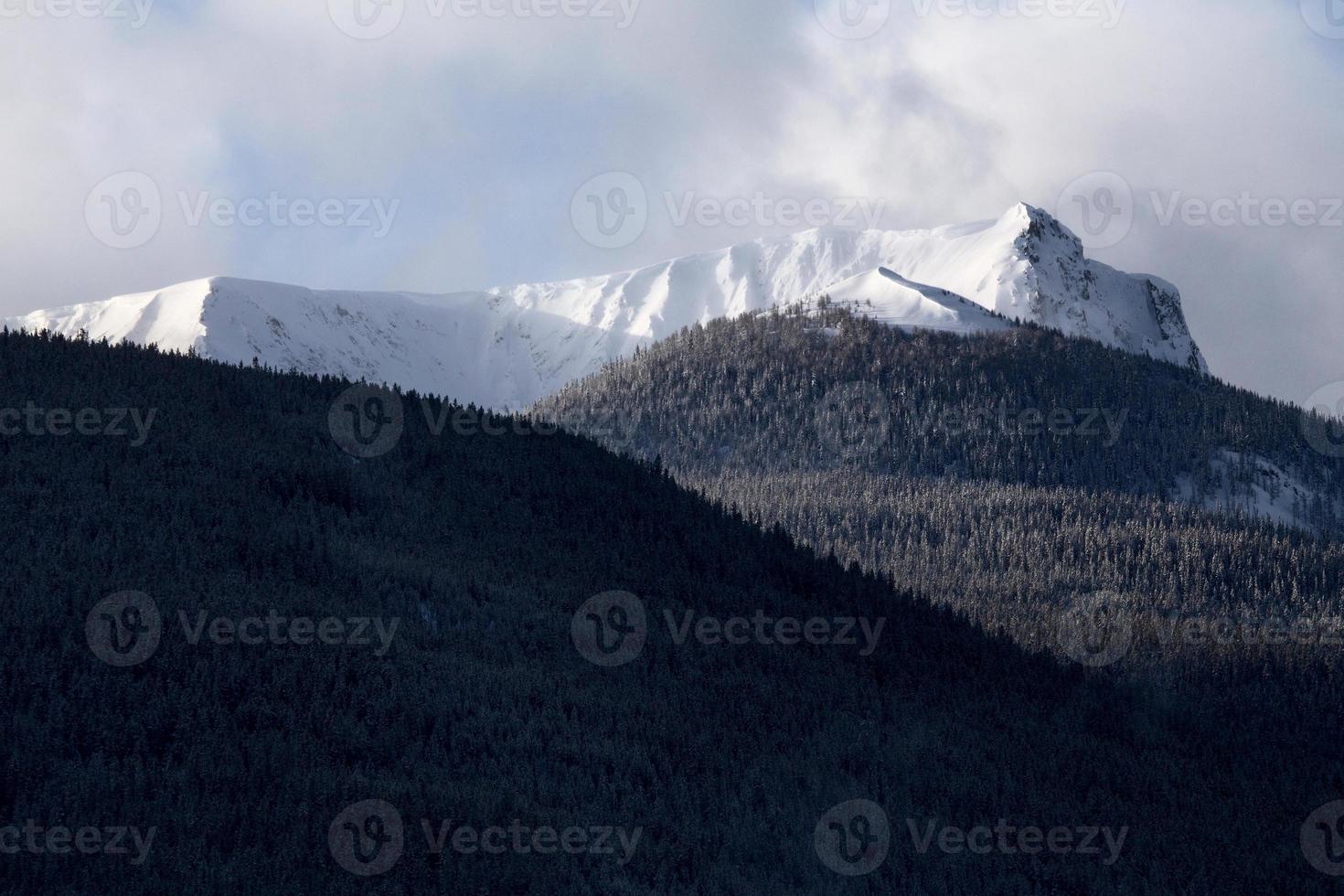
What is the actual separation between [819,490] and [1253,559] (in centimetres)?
6330

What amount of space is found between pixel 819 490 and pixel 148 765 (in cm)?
17664

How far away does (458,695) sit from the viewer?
3144 centimetres

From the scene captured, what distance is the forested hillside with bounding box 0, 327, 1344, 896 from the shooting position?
2208cm

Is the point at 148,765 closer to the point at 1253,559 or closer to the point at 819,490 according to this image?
the point at 1253,559

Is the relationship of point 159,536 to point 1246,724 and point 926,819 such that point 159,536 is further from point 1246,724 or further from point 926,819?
point 1246,724

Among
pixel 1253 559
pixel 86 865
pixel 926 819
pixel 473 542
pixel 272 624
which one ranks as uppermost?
pixel 1253 559

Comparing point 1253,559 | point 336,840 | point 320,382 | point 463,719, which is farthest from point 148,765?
point 1253,559

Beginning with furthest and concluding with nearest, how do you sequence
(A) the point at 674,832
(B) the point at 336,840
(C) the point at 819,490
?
(C) the point at 819,490 → (A) the point at 674,832 → (B) the point at 336,840

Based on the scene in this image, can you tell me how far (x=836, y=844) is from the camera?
29.9 meters

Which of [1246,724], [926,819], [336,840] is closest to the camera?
[336,840]

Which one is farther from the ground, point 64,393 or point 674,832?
point 64,393

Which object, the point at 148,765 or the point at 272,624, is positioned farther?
the point at 272,624

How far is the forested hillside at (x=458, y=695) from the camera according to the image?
22.1 meters

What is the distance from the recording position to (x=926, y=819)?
3416cm
